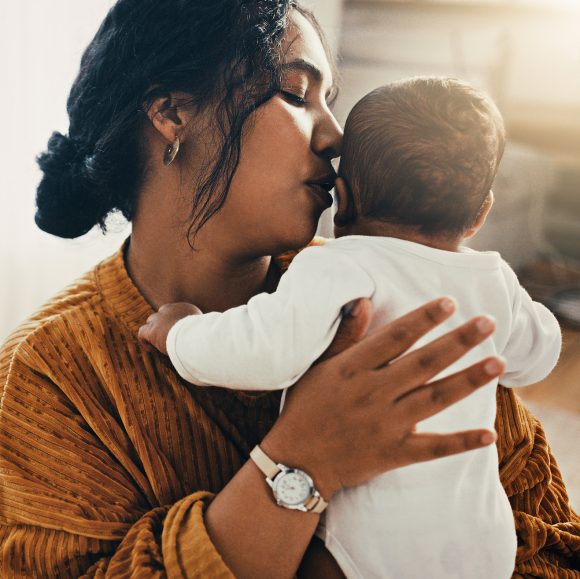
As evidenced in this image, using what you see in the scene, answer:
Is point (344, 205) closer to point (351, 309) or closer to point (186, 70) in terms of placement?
point (351, 309)

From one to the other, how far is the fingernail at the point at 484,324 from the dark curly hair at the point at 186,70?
463 mm

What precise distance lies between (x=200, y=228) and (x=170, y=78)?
23cm

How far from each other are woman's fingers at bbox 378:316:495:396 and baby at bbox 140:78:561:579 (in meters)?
0.07

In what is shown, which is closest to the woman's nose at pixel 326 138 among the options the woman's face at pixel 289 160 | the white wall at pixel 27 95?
the woman's face at pixel 289 160

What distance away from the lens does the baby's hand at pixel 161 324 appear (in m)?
0.96

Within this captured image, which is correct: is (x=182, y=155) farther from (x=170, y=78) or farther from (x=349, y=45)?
(x=349, y=45)

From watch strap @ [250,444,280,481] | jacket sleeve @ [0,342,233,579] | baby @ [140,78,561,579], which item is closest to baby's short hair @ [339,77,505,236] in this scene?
baby @ [140,78,561,579]

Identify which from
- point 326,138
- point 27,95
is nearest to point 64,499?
point 326,138

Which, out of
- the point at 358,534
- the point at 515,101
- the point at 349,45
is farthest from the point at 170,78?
the point at 515,101

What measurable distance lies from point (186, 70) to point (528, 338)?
628 millimetres

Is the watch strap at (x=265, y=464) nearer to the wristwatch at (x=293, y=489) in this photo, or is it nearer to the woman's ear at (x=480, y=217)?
the wristwatch at (x=293, y=489)

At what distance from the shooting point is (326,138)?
1015 millimetres

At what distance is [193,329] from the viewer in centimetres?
87

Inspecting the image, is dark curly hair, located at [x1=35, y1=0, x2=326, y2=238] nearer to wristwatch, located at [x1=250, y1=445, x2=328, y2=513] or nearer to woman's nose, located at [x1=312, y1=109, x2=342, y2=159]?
woman's nose, located at [x1=312, y1=109, x2=342, y2=159]
